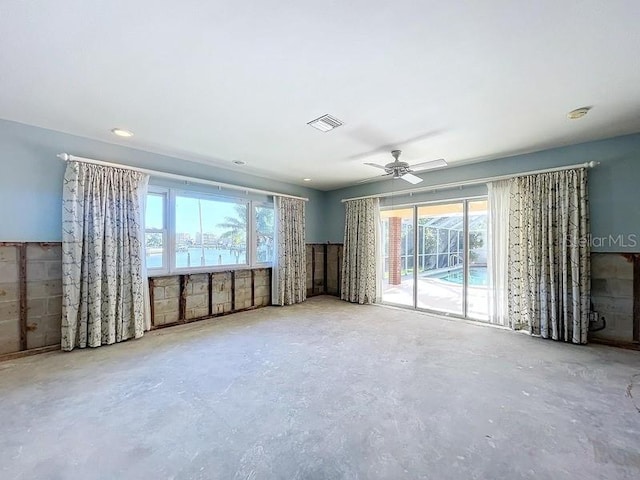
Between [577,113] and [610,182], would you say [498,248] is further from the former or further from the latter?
[577,113]

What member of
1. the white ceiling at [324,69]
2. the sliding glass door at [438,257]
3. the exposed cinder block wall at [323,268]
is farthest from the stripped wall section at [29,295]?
the sliding glass door at [438,257]

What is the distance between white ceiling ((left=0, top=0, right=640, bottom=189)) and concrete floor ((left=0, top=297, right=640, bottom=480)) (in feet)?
8.43

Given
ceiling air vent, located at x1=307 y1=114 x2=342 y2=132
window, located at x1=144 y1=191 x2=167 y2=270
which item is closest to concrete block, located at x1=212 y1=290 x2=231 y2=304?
window, located at x1=144 y1=191 x2=167 y2=270

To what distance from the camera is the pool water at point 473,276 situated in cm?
454

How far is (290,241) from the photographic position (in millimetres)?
5844

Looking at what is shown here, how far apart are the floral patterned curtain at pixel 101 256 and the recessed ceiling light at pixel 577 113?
5.11m

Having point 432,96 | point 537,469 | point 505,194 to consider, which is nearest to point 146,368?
point 537,469

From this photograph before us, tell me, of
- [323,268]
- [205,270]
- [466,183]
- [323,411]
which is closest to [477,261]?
[466,183]

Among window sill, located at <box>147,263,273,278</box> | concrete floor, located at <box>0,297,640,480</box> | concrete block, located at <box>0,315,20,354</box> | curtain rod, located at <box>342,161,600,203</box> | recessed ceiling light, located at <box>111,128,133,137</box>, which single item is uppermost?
recessed ceiling light, located at <box>111,128,133,137</box>

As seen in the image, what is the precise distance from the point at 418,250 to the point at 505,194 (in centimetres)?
169

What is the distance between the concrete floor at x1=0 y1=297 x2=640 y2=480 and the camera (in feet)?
5.37

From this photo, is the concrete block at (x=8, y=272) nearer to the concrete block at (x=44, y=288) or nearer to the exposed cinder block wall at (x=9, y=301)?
the exposed cinder block wall at (x=9, y=301)

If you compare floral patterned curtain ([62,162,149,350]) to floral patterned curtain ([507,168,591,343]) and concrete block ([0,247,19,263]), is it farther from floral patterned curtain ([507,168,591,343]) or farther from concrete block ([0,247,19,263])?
floral patterned curtain ([507,168,591,343])

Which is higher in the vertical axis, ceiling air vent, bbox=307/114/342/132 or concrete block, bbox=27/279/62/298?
ceiling air vent, bbox=307/114/342/132
